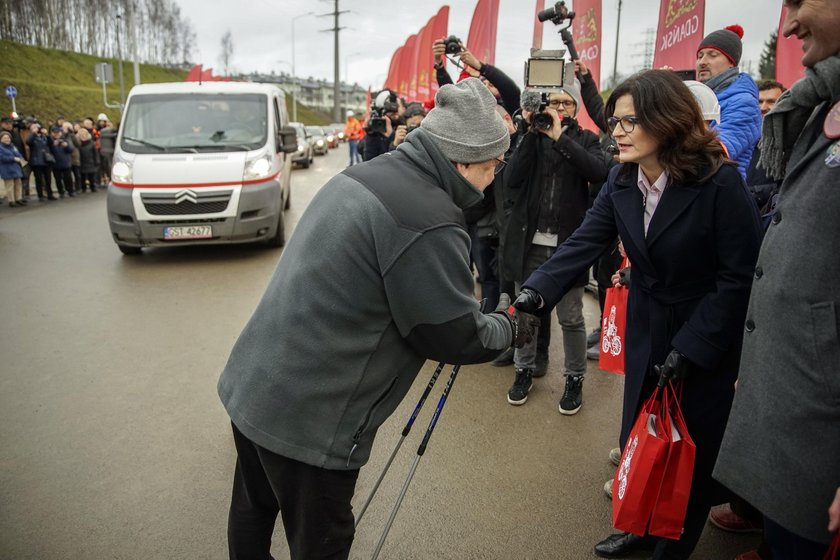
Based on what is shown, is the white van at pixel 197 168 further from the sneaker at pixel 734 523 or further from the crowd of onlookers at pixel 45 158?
the sneaker at pixel 734 523

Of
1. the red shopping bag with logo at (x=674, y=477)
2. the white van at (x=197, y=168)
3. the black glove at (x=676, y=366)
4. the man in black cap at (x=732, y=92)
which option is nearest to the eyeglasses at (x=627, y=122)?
the black glove at (x=676, y=366)

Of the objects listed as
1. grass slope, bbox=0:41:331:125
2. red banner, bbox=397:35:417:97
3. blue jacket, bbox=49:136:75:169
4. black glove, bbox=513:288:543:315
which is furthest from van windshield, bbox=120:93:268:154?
grass slope, bbox=0:41:331:125

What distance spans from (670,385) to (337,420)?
4.51ft

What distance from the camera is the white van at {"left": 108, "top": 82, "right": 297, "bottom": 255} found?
7.93 m

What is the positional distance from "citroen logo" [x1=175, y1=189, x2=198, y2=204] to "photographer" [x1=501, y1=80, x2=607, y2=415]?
508 centimetres

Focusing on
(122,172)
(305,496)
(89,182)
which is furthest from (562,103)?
(89,182)

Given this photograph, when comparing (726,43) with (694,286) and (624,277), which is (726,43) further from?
(694,286)

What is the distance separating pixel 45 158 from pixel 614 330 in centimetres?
1532

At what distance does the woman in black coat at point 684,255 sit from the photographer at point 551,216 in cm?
146

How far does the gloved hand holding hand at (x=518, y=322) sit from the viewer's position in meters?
2.41

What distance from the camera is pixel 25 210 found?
13.0 meters

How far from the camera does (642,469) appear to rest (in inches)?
92.0

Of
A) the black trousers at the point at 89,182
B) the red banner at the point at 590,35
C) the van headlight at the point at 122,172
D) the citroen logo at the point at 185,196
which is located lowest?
→ the black trousers at the point at 89,182

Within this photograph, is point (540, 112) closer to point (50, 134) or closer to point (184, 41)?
point (50, 134)
